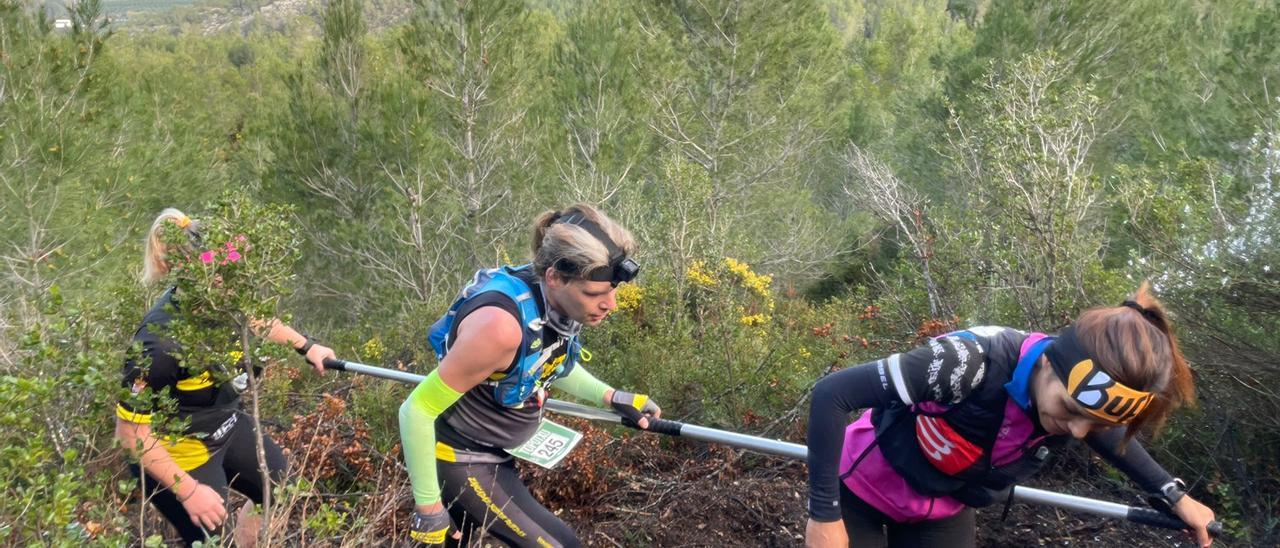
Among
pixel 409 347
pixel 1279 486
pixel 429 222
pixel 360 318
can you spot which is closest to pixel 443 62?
pixel 429 222

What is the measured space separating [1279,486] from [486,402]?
364 cm

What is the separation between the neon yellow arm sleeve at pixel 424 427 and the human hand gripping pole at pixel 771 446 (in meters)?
0.80

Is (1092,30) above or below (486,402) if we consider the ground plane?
below

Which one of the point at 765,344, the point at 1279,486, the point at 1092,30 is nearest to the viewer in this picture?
the point at 1279,486

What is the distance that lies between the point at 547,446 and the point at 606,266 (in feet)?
2.28

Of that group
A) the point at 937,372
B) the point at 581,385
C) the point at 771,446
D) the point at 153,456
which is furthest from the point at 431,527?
the point at 937,372

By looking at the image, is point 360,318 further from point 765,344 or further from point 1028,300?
point 1028,300

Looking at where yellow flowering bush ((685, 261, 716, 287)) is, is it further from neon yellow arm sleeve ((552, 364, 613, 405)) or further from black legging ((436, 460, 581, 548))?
black legging ((436, 460, 581, 548))

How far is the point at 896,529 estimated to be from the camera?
9.08 ft

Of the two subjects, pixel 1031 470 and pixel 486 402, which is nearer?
pixel 1031 470

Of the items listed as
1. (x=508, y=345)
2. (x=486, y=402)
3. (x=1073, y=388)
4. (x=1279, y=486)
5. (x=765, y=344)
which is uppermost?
(x=1073, y=388)

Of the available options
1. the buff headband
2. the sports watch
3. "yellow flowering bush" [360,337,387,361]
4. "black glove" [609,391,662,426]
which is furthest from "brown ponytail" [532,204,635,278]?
"yellow flowering bush" [360,337,387,361]

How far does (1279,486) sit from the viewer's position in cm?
416

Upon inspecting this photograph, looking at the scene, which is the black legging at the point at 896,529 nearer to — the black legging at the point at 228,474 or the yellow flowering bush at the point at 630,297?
the black legging at the point at 228,474
